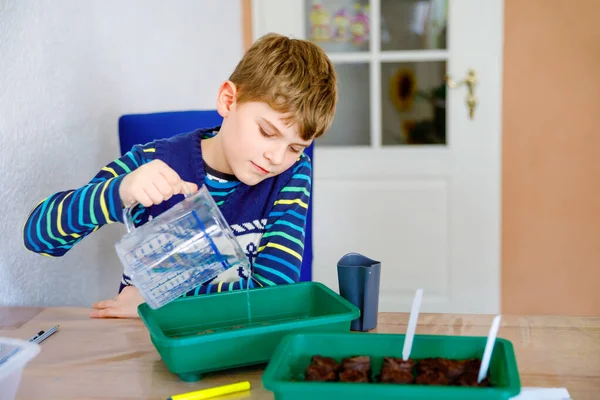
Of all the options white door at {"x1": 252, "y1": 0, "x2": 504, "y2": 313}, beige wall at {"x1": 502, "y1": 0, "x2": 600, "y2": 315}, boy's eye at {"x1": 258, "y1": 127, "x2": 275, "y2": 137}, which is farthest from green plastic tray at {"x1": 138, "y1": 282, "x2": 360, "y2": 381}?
beige wall at {"x1": 502, "y1": 0, "x2": 600, "y2": 315}

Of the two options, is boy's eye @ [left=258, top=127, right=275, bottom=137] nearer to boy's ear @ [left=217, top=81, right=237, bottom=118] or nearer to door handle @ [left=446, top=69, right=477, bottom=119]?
boy's ear @ [left=217, top=81, right=237, bottom=118]

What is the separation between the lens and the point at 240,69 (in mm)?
1245

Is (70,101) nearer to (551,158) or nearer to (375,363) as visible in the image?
(375,363)

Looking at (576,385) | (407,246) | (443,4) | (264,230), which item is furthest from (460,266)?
(576,385)

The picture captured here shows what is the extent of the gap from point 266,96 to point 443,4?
1.71 metres

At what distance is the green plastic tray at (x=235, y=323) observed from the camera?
2.82 ft

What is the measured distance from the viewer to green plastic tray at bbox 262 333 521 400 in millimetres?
696

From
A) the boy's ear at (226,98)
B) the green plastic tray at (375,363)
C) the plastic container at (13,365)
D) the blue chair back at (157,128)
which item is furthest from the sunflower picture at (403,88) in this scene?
the plastic container at (13,365)

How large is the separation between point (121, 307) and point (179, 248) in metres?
0.30

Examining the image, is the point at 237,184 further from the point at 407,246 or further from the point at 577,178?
the point at 577,178

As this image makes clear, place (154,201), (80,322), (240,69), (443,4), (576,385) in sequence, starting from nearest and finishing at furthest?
(576,385), (154,201), (80,322), (240,69), (443,4)

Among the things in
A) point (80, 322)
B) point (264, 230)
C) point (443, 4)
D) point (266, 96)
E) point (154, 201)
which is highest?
point (443, 4)

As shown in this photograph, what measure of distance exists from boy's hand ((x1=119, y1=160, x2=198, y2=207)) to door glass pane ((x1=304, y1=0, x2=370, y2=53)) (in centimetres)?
188

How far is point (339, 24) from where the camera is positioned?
108 inches
